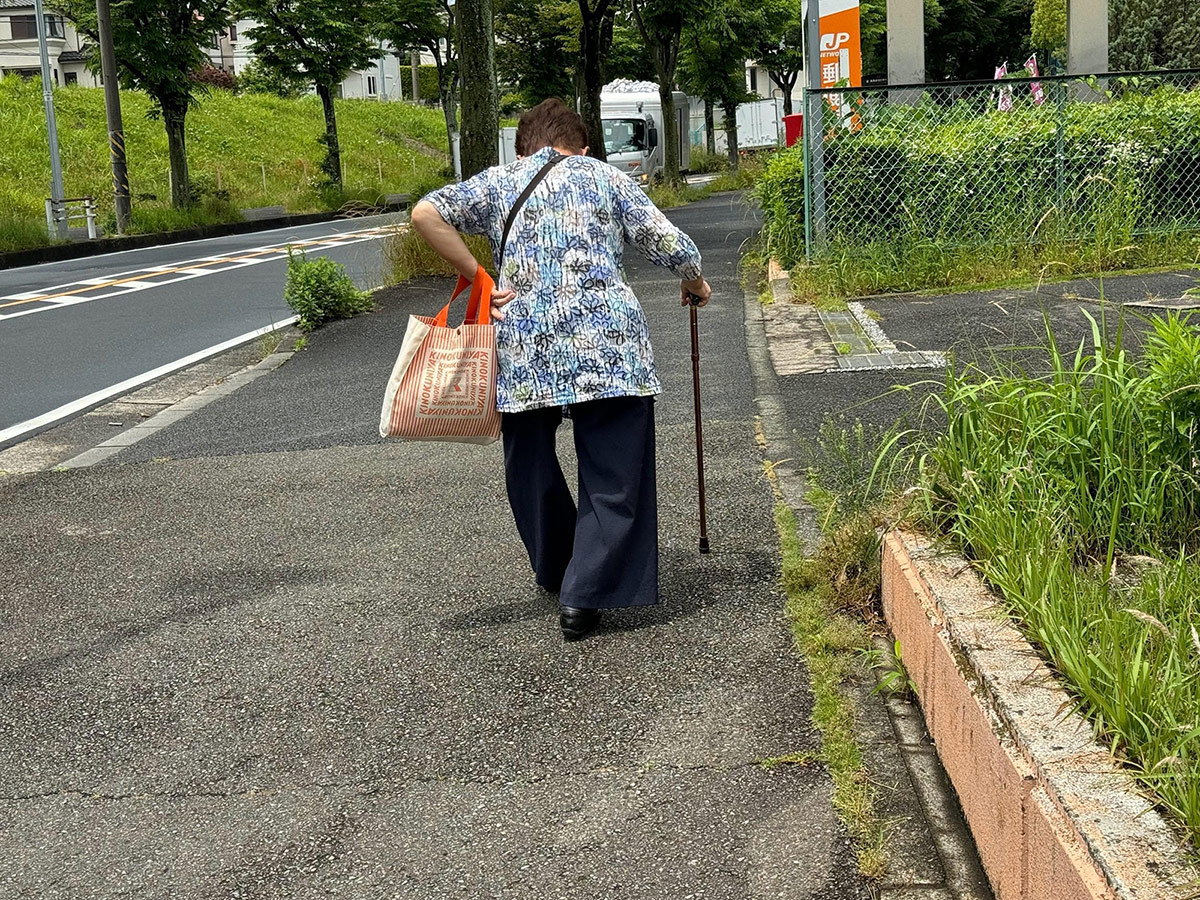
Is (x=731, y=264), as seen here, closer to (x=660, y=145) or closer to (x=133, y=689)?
(x=133, y=689)

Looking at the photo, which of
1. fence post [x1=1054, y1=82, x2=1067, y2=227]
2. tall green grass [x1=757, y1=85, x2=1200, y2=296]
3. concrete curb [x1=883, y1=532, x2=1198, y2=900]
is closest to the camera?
concrete curb [x1=883, y1=532, x2=1198, y2=900]

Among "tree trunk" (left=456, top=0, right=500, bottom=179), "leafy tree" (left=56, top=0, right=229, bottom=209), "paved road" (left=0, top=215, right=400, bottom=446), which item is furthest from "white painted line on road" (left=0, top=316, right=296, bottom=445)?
"leafy tree" (left=56, top=0, right=229, bottom=209)

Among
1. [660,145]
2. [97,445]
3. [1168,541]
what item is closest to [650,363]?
[1168,541]

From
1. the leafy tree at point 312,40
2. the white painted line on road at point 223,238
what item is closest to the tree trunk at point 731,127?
the leafy tree at point 312,40

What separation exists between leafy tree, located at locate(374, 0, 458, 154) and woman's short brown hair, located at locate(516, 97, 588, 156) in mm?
41470

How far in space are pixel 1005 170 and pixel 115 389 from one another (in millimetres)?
7051

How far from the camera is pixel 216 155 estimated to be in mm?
47375

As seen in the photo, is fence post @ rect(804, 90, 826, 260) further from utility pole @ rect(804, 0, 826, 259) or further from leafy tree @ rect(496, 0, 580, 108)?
leafy tree @ rect(496, 0, 580, 108)

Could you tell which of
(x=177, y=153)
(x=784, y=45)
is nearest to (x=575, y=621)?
(x=177, y=153)

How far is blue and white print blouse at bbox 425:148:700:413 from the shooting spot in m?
4.46

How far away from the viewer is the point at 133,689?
14.5 ft

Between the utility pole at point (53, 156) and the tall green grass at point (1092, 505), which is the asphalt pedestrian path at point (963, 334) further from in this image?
the utility pole at point (53, 156)

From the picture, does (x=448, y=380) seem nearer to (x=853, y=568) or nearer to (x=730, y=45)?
(x=853, y=568)

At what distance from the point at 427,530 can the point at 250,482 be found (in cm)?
149
